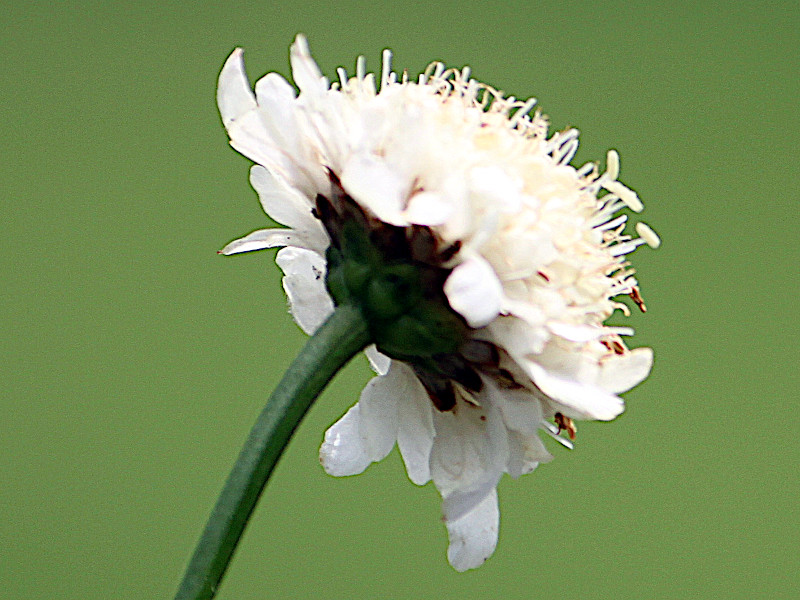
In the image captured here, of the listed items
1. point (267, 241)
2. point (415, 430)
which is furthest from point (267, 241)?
point (415, 430)

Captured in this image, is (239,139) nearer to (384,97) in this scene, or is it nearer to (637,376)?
(384,97)

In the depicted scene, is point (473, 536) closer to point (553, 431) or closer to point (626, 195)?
point (553, 431)

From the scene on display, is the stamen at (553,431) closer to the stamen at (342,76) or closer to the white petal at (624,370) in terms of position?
the white petal at (624,370)

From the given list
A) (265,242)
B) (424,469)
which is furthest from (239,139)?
(424,469)

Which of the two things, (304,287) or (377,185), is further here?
(304,287)

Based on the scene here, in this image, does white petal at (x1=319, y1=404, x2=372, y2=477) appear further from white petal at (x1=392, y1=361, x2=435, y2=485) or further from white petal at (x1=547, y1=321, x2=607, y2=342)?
white petal at (x1=547, y1=321, x2=607, y2=342)
